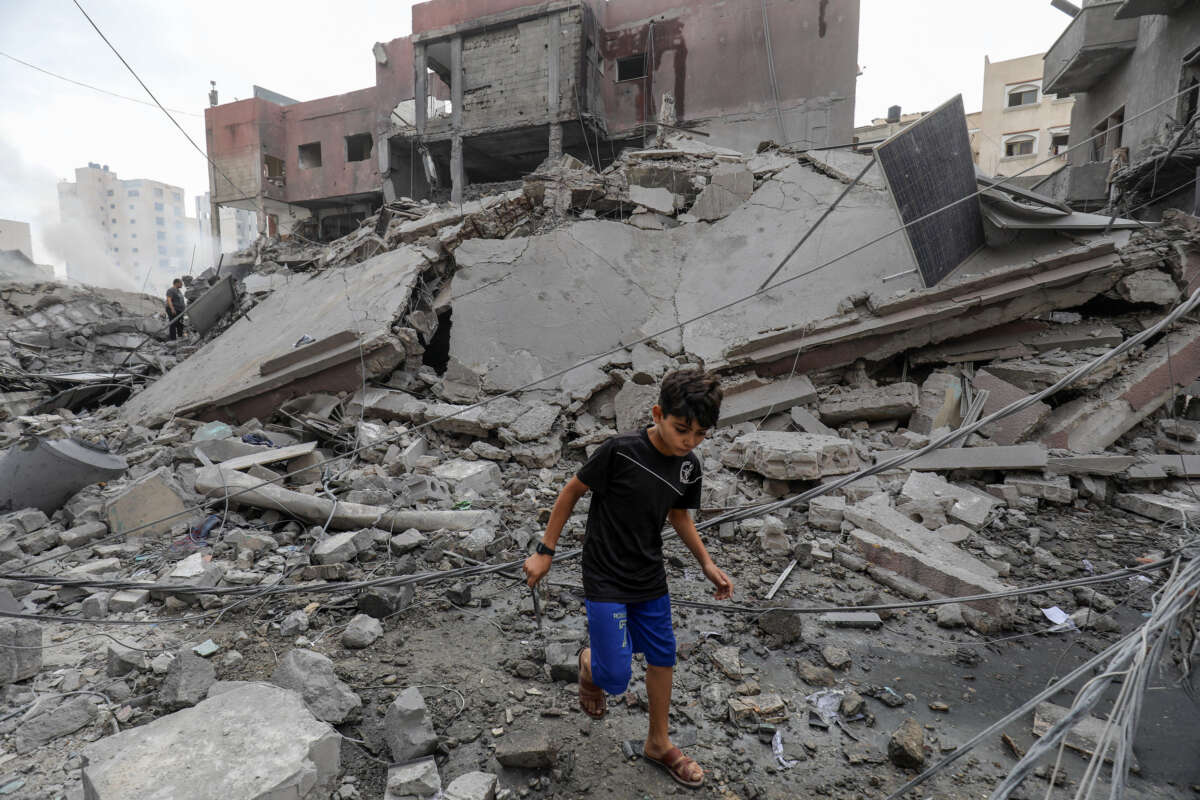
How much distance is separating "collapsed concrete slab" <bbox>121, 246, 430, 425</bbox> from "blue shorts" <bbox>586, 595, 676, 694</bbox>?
14.1 feet

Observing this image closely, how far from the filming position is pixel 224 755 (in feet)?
5.19

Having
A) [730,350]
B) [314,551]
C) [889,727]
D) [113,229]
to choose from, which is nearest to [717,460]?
[730,350]

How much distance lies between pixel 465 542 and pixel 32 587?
88.9 inches

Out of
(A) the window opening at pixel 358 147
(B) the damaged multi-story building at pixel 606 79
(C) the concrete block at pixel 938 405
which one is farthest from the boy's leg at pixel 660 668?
(A) the window opening at pixel 358 147

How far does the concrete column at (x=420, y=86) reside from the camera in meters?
15.8

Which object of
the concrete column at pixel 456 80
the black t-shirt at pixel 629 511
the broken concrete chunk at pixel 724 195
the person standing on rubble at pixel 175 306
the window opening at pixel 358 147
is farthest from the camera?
the window opening at pixel 358 147

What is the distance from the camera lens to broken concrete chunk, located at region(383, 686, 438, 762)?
1.83 m

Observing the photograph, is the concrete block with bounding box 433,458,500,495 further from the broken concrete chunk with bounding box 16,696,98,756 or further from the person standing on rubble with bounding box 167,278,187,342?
the person standing on rubble with bounding box 167,278,187,342

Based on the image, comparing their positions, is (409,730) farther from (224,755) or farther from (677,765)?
(677,765)

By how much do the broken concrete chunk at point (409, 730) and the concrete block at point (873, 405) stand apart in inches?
161

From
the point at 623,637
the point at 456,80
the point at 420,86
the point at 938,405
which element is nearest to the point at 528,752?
the point at 623,637

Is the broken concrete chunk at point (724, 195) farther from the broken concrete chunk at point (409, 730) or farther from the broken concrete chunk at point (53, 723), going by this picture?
the broken concrete chunk at point (53, 723)

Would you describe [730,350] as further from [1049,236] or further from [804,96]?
[804,96]

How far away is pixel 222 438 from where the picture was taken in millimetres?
4984
